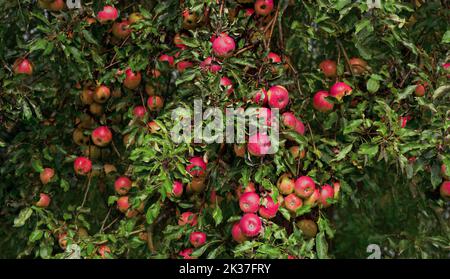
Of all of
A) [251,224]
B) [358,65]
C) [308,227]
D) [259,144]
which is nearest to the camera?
[259,144]

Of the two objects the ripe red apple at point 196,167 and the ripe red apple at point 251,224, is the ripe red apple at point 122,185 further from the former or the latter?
the ripe red apple at point 251,224

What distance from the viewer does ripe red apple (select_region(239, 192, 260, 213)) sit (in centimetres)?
226

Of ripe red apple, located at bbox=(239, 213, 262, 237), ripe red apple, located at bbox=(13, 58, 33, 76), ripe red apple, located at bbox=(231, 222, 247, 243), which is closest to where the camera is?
ripe red apple, located at bbox=(239, 213, 262, 237)

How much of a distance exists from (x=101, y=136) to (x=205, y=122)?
0.88 m

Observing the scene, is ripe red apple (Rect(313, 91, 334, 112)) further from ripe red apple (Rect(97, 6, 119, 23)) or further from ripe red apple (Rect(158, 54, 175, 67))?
ripe red apple (Rect(97, 6, 119, 23))

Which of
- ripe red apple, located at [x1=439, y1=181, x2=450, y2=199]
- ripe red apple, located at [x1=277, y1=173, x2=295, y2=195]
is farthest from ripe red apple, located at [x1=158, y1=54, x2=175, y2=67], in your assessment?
ripe red apple, located at [x1=439, y1=181, x2=450, y2=199]

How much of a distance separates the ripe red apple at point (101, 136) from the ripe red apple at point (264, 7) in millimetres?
868

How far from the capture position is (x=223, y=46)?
234 centimetres

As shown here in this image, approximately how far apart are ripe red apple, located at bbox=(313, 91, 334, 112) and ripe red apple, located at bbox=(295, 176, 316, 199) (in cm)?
36

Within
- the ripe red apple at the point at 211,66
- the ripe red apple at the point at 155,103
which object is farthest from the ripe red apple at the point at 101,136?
the ripe red apple at the point at 211,66

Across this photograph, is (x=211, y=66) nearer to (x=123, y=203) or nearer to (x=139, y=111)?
(x=139, y=111)

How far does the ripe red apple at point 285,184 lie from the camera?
2365mm

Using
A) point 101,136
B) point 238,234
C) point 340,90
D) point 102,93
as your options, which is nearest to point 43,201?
point 101,136
